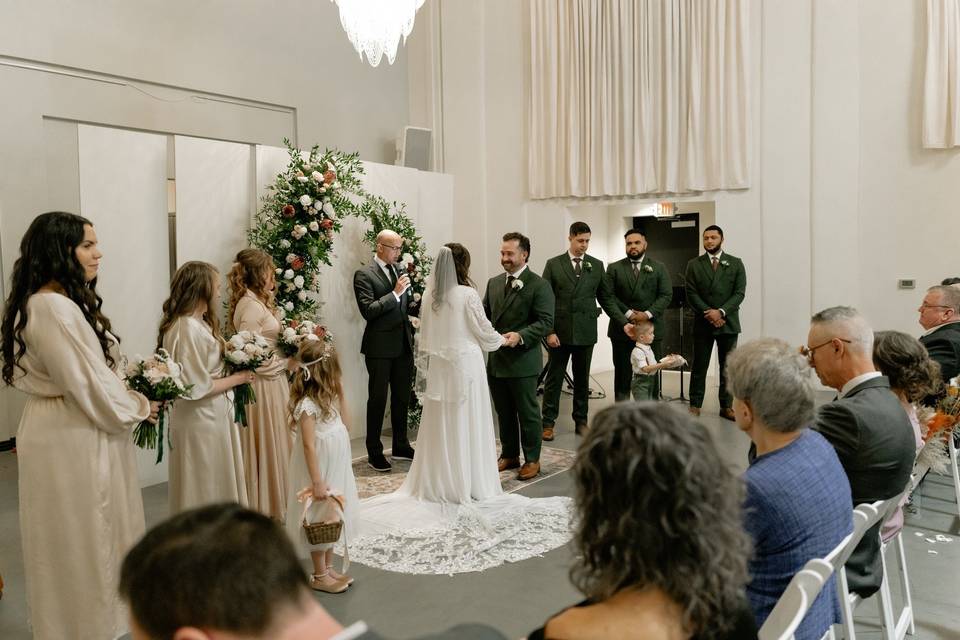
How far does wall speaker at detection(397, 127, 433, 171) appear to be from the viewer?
9750 millimetres

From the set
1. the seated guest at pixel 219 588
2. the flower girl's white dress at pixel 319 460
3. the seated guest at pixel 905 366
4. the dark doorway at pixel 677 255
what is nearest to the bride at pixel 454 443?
the flower girl's white dress at pixel 319 460

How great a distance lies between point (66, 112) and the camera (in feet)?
23.2

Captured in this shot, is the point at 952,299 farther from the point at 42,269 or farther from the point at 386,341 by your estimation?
the point at 42,269

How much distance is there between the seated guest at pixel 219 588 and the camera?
100 centimetres

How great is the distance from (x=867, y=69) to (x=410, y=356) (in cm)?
547

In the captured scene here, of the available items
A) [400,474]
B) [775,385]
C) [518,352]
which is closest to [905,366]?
[775,385]

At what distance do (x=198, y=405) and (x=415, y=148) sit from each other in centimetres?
630

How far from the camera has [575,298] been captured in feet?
24.8

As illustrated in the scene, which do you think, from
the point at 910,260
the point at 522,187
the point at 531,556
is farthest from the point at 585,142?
the point at 531,556

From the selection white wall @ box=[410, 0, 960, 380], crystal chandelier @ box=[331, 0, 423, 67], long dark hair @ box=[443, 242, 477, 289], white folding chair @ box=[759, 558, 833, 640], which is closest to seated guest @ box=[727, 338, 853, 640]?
white folding chair @ box=[759, 558, 833, 640]

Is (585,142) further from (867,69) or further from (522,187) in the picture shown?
(867,69)

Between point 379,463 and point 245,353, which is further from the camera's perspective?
point 379,463

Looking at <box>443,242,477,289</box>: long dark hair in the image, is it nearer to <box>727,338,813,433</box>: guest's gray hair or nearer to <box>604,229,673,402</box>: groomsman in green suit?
<box>604,229,673,402</box>: groomsman in green suit

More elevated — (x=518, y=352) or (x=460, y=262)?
(x=460, y=262)
